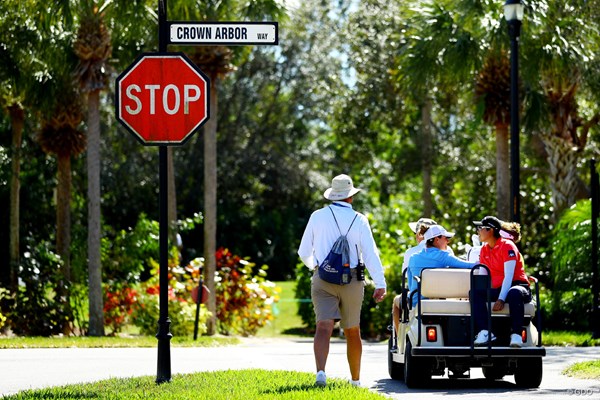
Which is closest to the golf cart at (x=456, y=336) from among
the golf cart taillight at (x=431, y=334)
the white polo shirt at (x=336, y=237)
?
the golf cart taillight at (x=431, y=334)

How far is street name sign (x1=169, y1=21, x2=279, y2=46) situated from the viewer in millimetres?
12805

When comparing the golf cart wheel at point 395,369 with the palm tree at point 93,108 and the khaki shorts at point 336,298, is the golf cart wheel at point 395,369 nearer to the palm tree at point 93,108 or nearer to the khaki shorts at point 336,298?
the khaki shorts at point 336,298

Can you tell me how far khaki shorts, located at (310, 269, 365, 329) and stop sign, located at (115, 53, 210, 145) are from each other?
6.61ft

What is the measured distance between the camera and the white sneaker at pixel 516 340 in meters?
12.8

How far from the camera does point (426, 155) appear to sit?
37031 millimetres

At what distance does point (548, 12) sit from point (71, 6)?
30.0 ft

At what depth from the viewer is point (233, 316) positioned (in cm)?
2805

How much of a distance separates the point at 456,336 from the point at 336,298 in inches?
65.1

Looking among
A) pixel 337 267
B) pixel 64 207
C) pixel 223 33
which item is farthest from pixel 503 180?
pixel 337 267

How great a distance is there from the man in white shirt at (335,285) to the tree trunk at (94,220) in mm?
13011

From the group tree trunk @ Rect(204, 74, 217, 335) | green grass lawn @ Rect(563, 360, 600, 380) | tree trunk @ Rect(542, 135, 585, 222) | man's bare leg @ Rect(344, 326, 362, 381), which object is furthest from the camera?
tree trunk @ Rect(542, 135, 585, 222)

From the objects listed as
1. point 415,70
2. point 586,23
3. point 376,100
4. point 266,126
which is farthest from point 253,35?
point 266,126

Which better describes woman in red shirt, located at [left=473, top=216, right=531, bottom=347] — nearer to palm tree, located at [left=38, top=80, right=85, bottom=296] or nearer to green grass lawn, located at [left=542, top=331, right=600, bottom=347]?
green grass lawn, located at [left=542, top=331, right=600, bottom=347]

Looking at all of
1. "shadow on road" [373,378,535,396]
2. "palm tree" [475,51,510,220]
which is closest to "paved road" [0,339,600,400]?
"shadow on road" [373,378,535,396]
